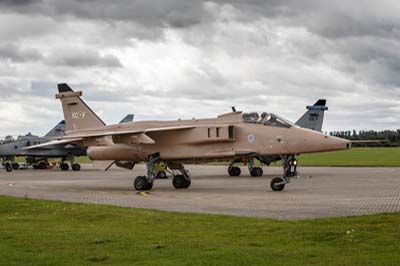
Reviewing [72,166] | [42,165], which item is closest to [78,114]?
[72,166]

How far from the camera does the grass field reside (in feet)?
27.7

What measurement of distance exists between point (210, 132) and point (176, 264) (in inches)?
629

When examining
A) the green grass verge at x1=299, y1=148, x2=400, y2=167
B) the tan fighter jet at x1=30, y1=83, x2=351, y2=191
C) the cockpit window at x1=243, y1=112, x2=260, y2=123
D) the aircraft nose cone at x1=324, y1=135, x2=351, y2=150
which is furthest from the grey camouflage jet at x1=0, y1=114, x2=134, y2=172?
the aircraft nose cone at x1=324, y1=135, x2=351, y2=150

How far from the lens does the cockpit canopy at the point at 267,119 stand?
23.5 meters

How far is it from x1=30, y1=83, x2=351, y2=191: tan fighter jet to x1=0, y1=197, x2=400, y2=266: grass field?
970cm

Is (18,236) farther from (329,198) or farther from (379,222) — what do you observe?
(329,198)

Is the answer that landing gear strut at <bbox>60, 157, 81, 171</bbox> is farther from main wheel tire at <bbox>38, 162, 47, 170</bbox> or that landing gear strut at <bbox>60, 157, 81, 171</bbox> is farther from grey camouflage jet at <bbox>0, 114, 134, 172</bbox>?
main wheel tire at <bbox>38, 162, 47, 170</bbox>

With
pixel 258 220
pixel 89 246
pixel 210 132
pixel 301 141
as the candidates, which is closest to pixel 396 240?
pixel 258 220

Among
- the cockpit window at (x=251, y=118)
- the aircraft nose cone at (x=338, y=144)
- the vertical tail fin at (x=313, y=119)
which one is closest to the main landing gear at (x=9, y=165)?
the vertical tail fin at (x=313, y=119)

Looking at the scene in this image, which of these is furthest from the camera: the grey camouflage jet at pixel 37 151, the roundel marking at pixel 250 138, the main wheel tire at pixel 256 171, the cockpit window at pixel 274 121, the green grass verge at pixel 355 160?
the green grass verge at pixel 355 160

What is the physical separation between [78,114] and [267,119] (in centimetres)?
1002

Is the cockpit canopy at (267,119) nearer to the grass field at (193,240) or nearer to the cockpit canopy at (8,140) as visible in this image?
the grass field at (193,240)

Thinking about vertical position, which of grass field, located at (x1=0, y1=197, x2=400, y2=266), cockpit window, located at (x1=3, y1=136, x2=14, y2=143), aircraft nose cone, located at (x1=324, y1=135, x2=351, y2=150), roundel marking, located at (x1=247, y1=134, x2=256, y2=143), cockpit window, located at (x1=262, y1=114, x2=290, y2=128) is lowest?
grass field, located at (x1=0, y1=197, x2=400, y2=266)

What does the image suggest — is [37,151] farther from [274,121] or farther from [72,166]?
[274,121]
